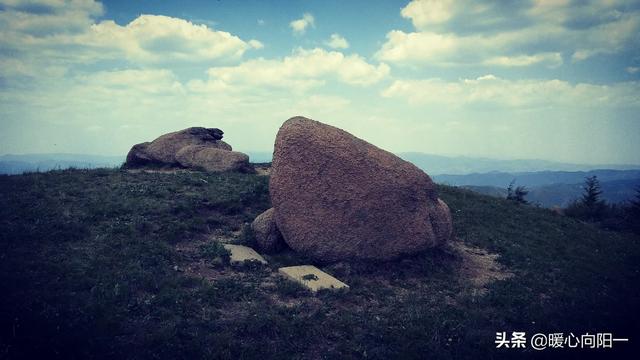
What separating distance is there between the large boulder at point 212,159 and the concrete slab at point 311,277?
46.9ft

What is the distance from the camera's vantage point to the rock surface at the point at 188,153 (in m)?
27.0

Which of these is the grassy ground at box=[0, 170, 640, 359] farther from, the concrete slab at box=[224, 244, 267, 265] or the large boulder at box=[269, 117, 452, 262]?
the large boulder at box=[269, 117, 452, 262]

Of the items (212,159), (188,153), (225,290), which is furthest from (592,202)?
(225,290)

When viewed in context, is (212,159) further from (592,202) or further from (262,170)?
(592,202)

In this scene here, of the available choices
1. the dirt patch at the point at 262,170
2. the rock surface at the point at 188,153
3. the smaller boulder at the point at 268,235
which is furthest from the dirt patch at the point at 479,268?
the rock surface at the point at 188,153

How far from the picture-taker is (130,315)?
991cm

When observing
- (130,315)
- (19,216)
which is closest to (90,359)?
(130,315)

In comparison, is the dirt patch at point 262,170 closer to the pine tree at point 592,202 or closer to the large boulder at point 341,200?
the large boulder at point 341,200

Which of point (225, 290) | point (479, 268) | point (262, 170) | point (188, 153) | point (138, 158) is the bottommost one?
point (479, 268)

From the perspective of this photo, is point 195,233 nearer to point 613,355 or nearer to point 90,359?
point 90,359

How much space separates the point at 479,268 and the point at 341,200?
661 centimetres

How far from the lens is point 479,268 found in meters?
16.0

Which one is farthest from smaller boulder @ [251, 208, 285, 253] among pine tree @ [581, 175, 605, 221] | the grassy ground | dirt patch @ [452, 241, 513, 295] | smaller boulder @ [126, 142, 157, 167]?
pine tree @ [581, 175, 605, 221]

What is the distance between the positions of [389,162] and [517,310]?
22.2 ft
